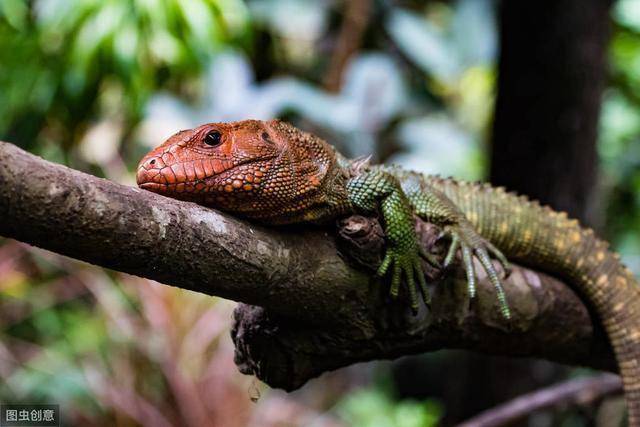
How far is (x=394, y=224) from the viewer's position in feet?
7.00

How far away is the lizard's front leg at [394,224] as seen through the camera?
6.93ft

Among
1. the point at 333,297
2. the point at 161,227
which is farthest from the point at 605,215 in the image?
the point at 161,227

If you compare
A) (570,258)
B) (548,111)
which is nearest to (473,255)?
(570,258)

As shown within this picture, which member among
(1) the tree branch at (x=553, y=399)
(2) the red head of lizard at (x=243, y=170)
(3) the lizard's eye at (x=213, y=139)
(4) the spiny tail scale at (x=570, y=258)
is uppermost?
(3) the lizard's eye at (x=213, y=139)

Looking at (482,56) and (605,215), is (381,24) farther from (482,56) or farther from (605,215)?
(605,215)

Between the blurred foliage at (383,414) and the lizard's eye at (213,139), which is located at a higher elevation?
the lizard's eye at (213,139)

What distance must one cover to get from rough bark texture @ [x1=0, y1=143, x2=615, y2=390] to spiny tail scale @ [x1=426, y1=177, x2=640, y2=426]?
0.09 meters

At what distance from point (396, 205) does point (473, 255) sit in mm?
418

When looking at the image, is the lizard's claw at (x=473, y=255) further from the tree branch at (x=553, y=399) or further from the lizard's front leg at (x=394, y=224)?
the tree branch at (x=553, y=399)

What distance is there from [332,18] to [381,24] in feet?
1.72

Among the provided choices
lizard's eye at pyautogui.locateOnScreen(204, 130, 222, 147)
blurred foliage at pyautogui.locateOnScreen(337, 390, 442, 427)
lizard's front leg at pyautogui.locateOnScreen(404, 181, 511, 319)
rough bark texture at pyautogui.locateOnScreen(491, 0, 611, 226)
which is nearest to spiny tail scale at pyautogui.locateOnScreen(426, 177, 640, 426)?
lizard's front leg at pyautogui.locateOnScreen(404, 181, 511, 319)

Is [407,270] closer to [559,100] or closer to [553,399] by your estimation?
[553,399]

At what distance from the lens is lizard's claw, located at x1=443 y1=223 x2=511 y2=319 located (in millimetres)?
2299

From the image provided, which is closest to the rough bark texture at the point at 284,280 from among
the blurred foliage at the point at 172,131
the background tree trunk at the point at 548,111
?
the background tree trunk at the point at 548,111
